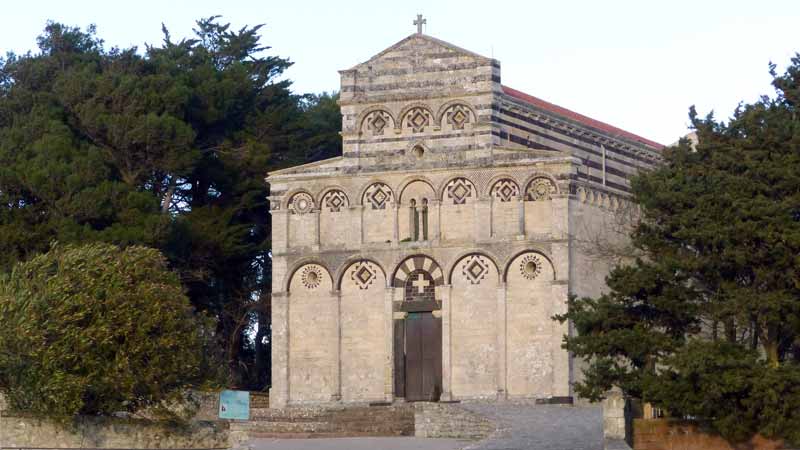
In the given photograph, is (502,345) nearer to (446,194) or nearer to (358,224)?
(446,194)

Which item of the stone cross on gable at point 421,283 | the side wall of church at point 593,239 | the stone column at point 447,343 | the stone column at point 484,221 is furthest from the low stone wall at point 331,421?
the side wall of church at point 593,239

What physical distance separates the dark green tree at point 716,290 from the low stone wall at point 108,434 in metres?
7.20

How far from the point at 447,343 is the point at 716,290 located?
1069 cm

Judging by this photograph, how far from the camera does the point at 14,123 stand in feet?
171

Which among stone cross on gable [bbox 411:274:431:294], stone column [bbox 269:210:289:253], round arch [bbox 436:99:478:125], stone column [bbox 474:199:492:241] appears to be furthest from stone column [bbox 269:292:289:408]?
round arch [bbox 436:99:478:125]

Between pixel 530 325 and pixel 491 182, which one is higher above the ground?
pixel 491 182

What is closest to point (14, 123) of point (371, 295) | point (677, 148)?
point (371, 295)

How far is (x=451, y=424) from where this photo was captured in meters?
39.1

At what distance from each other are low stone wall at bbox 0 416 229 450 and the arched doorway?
39.5 feet

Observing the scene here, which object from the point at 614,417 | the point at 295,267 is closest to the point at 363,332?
the point at 295,267

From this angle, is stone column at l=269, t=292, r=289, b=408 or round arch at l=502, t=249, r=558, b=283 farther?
stone column at l=269, t=292, r=289, b=408

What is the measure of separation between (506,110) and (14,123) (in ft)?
47.1

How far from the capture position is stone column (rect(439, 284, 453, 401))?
4509cm

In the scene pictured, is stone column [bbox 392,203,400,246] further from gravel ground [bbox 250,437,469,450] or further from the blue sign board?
the blue sign board
